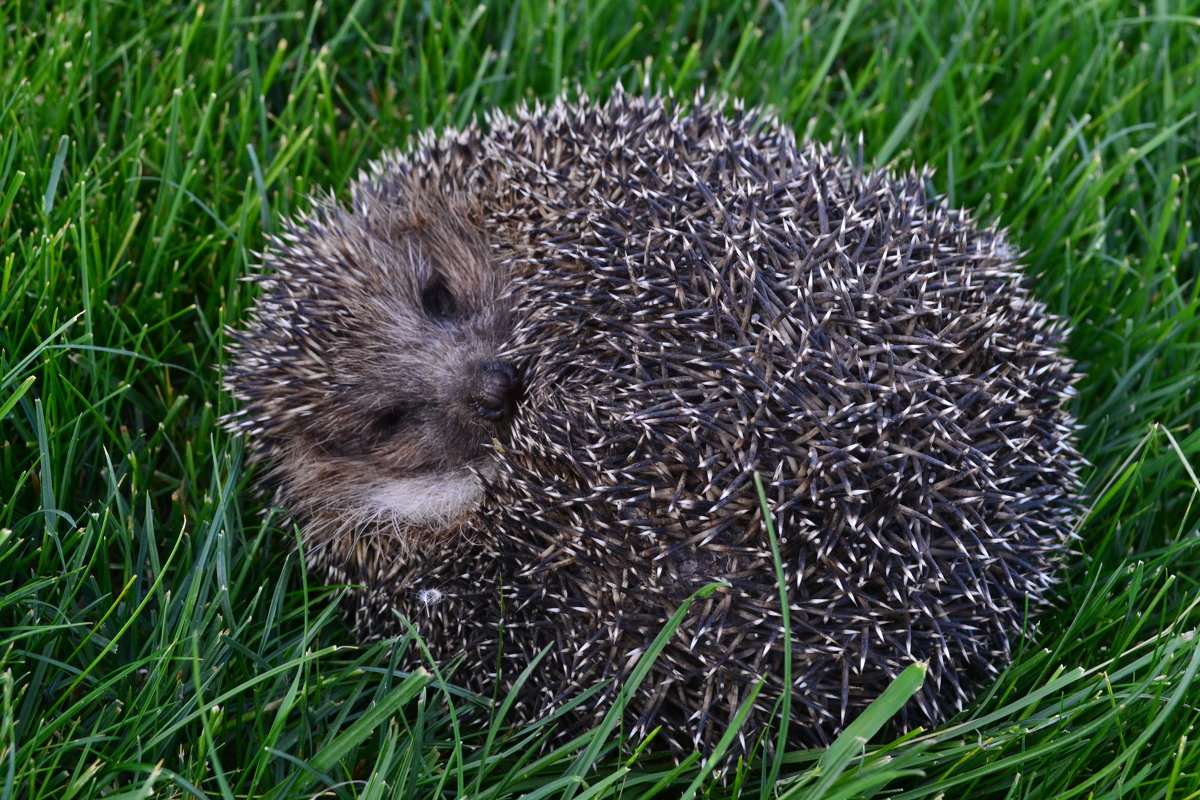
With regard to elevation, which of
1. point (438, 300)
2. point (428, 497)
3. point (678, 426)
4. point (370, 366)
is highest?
point (678, 426)

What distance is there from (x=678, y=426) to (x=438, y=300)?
1337 millimetres

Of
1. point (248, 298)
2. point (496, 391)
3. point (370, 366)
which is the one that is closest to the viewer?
point (496, 391)

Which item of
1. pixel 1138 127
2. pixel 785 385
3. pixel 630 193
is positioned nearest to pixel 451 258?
pixel 630 193

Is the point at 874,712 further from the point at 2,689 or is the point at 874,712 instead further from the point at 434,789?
the point at 2,689

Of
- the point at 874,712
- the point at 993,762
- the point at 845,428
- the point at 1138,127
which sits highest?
the point at 1138,127

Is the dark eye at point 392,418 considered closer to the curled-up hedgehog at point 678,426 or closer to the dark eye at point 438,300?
the curled-up hedgehog at point 678,426

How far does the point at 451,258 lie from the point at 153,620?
1.47m

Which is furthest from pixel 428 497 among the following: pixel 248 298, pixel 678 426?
pixel 248 298

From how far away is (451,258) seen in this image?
3.91 meters

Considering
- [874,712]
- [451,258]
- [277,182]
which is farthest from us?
[277,182]

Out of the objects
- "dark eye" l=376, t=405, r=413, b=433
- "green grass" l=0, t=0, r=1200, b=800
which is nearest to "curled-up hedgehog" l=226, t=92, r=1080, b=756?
"dark eye" l=376, t=405, r=413, b=433

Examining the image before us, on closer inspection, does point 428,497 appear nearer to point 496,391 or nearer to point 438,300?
point 496,391

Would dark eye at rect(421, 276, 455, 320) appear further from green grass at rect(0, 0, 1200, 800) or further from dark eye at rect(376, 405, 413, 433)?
green grass at rect(0, 0, 1200, 800)

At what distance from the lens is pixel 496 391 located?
11.5ft
